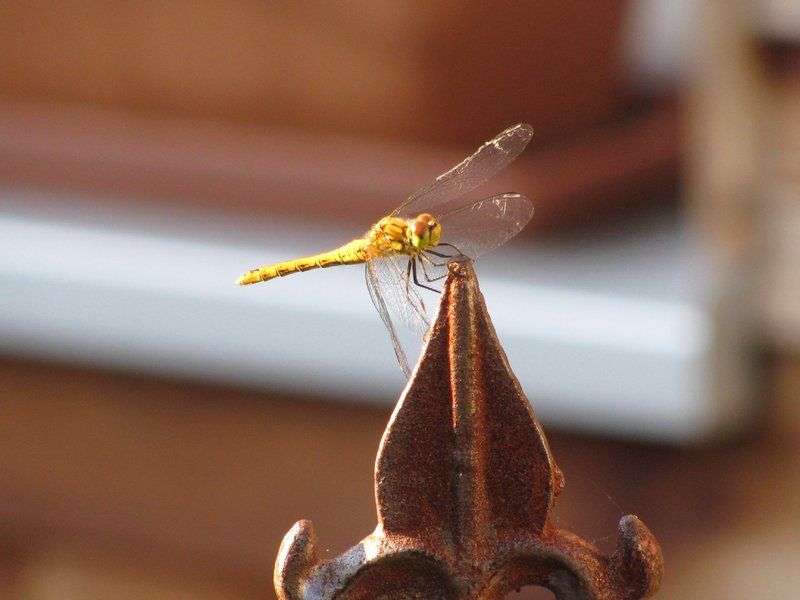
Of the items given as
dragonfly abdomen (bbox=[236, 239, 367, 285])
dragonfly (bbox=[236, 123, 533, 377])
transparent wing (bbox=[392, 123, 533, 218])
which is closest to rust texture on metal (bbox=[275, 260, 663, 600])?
dragonfly (bbox=[236, 123, 533, 377])

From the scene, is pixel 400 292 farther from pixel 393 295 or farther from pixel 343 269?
pixel 343 269

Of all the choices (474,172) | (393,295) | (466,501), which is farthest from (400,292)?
(466,501)

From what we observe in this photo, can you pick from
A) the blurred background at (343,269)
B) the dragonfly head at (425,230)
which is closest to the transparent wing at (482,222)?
the dragonfly head at (425,230)

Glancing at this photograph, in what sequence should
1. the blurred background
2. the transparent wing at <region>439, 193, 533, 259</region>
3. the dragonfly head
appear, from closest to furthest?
1. the dragonfly head
2. the transparent wing at <region>439, 193, 533, 259</region>
3. the blurred background

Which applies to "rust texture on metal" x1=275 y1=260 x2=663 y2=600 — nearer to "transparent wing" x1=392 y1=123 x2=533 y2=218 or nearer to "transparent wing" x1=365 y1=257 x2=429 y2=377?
"transparent wing" x1=365 y1=257 x2=429 y2=377

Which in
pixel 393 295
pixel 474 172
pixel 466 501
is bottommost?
pixel 466 501

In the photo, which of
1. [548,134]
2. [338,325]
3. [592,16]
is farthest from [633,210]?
[338,325]

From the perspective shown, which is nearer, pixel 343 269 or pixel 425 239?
pixel 425 239
